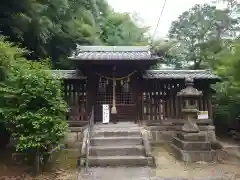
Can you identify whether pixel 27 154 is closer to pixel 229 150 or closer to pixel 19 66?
pixel 19 66

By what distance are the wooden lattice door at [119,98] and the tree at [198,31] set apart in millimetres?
11849

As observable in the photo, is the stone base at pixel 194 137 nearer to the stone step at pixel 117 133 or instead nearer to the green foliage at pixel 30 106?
the stone step at pixel 117 133

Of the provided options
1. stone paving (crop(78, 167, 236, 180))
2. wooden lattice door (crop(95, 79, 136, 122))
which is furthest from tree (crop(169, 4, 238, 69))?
stone paving (crop(78, 167, 236, 180))

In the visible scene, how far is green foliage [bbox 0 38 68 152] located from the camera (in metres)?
7.30

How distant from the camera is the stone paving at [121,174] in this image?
7.11 m

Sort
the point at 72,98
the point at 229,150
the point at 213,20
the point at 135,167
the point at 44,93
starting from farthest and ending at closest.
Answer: the point at 213,20
the point at 72,98
the point at 229,150
the point at 135,167
the point at 44,93

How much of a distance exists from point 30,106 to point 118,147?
3.37m

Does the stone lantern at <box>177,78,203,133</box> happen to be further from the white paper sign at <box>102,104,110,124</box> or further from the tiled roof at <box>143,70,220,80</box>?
the white paper sign at <box>102,104,110,124</box>

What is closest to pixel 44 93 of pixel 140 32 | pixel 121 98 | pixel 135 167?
pixel 135 167

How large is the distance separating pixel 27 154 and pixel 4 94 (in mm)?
1996

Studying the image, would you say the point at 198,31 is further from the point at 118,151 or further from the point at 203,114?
the point at 118,151

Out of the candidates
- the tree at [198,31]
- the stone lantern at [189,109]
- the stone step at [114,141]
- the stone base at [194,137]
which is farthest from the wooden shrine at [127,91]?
the tree at [198,31]

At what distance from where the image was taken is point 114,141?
9609 mm

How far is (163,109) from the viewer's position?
1209 centimetres
